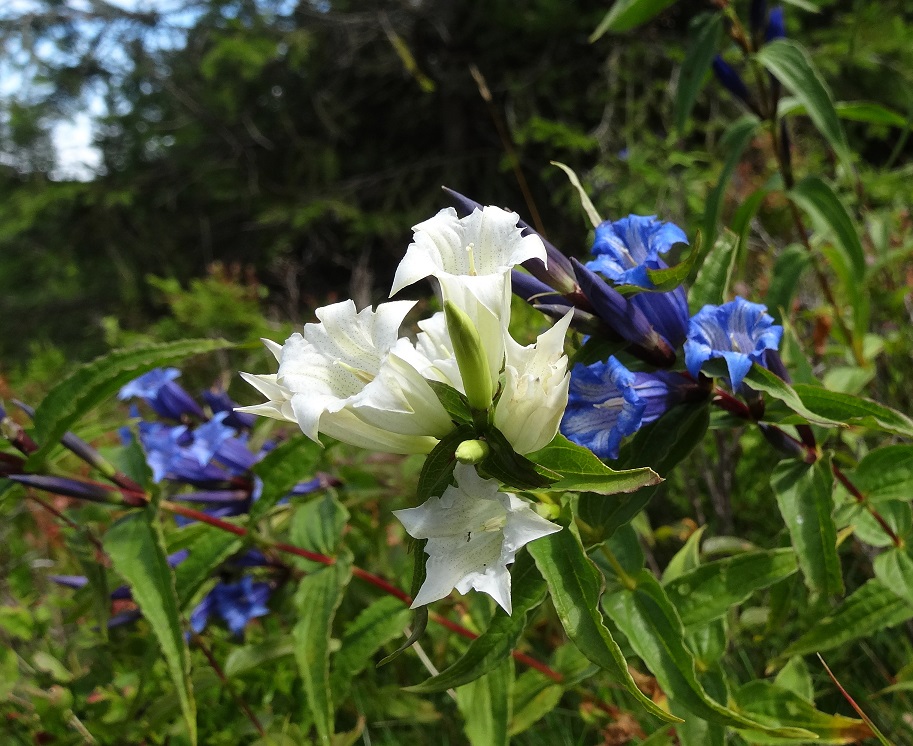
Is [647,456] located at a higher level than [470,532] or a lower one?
lower

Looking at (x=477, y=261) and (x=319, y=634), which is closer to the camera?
(x=477, y=261)

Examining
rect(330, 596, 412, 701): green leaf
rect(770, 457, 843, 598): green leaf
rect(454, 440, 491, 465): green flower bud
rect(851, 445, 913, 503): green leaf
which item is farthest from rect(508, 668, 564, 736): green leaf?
rect(454, 440, 491, 465): green flower bud

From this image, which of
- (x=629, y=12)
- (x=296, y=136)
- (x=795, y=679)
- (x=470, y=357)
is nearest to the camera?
(x=470, y=357)

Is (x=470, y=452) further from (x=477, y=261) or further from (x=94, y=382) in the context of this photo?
(x=94, y=382)

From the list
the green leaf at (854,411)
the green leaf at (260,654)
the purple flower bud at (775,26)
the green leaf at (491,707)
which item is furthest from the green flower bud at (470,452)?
the purple flower bud at (775,26)

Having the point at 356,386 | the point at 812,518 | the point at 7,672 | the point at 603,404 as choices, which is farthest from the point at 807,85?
the point at 7,672

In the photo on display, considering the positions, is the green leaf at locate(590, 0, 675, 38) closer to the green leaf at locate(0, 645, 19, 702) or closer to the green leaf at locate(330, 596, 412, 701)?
the green leaf at locate(330, 596, 412, 701)
